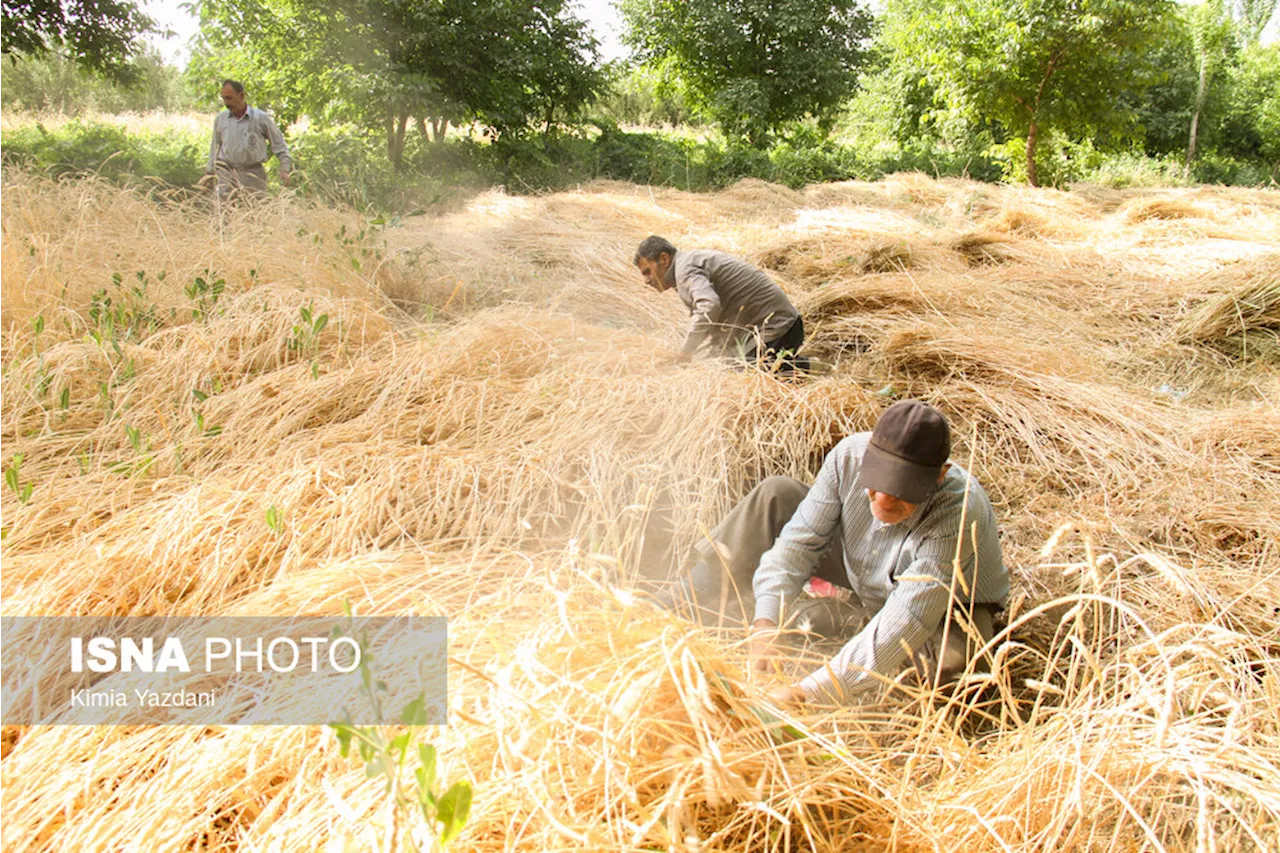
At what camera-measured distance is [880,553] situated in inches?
73.0

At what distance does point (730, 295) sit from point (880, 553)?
2.03 m

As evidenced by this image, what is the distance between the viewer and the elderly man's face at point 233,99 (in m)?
4.62

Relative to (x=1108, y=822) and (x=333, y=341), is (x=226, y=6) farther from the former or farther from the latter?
(x=1108, y=822)

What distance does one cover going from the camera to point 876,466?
65.9 inches

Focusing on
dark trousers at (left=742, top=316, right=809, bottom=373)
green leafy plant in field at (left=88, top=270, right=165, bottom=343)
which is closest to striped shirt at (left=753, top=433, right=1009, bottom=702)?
dark trousers at (left=742, top=316, right=809, bottom=373)

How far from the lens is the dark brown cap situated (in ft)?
5.30

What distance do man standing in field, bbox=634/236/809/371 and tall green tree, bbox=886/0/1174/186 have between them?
7412 mm

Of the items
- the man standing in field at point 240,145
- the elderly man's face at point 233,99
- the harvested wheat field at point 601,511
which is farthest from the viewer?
the man standing in field at point 240,145

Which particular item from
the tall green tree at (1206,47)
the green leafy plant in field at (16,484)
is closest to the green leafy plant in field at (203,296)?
the green leafy plant in field at (16,484)

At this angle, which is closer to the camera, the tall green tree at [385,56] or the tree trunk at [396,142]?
the tall green tree at [385,56]

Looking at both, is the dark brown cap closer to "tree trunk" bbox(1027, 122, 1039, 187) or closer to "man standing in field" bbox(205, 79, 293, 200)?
Result: "man standing in field" bbox(205, 79, 293, 200)

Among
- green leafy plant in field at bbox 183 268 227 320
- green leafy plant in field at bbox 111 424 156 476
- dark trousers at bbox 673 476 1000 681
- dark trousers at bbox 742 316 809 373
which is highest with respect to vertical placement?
green leafy plant in field at bbox 183 268 227 320

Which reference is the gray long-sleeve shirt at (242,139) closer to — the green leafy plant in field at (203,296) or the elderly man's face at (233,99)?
the elderly man's face at (233,99)

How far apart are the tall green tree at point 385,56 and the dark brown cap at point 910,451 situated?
8.92 m
